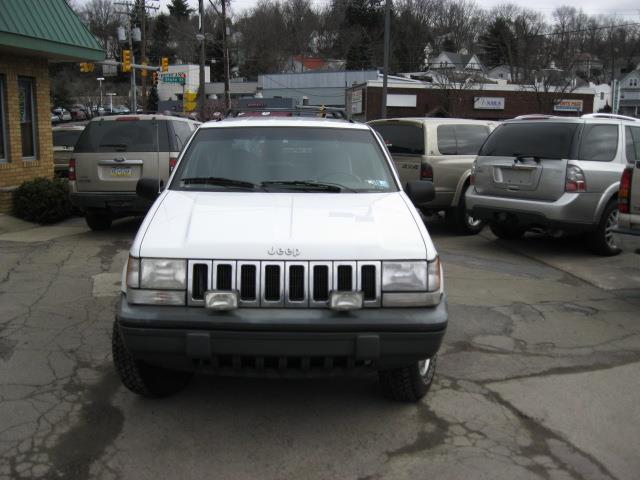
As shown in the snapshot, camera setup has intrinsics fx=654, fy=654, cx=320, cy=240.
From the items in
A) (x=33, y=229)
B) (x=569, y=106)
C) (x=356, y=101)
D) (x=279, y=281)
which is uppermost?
(x=569, y=106)

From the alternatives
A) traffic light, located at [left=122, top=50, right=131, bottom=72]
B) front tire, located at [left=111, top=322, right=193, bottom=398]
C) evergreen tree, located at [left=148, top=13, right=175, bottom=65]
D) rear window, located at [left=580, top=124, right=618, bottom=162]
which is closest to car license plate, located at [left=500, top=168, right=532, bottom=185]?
rear window, located at [left=580, top=124, right=618, bottom=162]

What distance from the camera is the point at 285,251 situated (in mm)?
3469

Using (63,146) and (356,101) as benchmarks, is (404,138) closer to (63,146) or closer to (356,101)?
(63,146)

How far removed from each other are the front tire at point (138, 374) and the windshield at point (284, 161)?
1.26m

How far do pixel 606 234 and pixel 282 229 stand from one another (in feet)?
20.7

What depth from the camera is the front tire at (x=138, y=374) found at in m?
3.83

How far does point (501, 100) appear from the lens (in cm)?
5231

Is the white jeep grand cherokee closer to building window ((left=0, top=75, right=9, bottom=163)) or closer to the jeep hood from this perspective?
the jeep hood

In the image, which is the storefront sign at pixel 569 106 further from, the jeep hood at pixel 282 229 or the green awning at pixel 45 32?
the jeep hood at pixel 282 229

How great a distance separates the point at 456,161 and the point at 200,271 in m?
7.76

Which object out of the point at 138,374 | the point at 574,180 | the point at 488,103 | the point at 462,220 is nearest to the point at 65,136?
the point at 462,220

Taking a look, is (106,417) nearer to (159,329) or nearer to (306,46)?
(159,329)

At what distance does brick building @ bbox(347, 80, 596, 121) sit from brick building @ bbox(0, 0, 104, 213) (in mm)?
37307

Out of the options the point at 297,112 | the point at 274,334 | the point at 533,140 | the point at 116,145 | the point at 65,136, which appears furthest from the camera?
the point at 65,136
